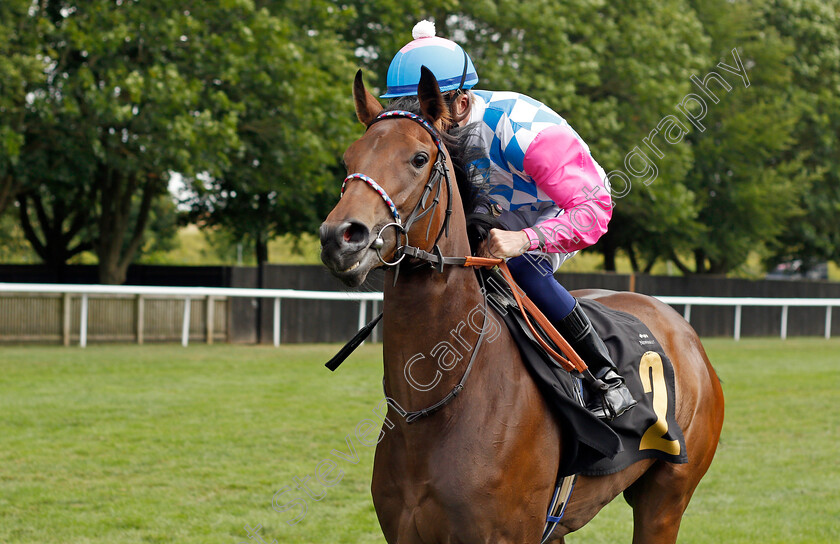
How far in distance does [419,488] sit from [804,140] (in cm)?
2418

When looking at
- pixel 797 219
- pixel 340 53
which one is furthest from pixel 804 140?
pixel 340 53

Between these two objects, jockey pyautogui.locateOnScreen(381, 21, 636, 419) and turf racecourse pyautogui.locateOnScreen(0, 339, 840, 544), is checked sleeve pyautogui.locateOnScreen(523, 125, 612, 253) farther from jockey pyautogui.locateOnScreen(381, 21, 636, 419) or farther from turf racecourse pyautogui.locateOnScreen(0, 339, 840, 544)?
turf racecourse pyautogui.locateOnScreen(0, 339, 840, 544)

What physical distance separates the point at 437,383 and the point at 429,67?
973mm

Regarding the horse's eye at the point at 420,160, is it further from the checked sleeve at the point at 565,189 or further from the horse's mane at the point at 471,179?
the checked sleeve at the point at 565,189

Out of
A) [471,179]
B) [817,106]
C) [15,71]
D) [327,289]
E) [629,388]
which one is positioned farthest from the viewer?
[817,106]

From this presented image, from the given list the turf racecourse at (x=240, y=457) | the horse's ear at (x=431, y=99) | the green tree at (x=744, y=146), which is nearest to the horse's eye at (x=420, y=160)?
the horse's ear at (x=431, y=99)

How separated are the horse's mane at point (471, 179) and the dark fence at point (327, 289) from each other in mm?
10943

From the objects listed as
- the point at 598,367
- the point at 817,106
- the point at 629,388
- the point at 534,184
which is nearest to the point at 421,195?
the point at 534,184

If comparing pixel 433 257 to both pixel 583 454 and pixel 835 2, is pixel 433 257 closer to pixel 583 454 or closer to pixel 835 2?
pixel 583 454

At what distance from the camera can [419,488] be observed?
2494mm

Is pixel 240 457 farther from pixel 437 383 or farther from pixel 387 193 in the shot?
pixel 387 193

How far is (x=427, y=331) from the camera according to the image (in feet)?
8.29

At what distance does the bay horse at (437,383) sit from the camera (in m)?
2.35

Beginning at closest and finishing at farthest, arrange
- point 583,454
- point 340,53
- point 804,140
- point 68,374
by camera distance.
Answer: point 583,454
point 68,374
point 340,53
point 804,140
